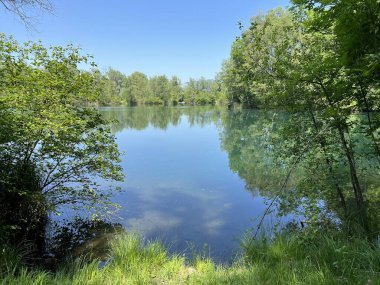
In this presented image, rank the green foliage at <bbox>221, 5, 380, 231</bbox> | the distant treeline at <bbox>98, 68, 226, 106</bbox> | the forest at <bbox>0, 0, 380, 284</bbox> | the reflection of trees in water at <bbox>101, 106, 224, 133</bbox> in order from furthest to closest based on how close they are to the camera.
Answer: the distant treeline at <bbox>98, 68, 226, 106</bbox>, the reflection of trees in water at <bbox>101, 106, 224, 133</bbox>, the green foliage at <bbox>221, 5, 380, 231</bbox>, the forest at <bbox>0, 0, 380, 284</bbox>

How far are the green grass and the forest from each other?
0.02 meters

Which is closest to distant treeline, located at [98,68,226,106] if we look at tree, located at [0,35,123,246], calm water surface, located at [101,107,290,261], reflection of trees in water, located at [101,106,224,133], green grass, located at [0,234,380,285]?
reflection of trees in water, located at [101,106,224,133]

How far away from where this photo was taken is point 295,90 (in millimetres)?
4949

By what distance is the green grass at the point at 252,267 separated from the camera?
3016mm

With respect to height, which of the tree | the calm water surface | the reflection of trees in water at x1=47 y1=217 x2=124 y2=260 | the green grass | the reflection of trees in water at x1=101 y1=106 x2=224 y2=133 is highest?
the tree

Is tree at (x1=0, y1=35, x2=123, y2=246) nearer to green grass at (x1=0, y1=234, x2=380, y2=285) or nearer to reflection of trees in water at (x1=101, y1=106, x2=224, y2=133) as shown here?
green grass at (x1=0, y1=234, x2=380, y2=285)

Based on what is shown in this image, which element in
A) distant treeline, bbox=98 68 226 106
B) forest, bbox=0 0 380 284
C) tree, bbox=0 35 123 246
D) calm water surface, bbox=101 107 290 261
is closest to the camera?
forest, bbox=0 0 380 284

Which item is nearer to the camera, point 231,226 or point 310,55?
point 310,55

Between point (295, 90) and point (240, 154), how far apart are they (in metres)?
11.2

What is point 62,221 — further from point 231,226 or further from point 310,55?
point 310,55

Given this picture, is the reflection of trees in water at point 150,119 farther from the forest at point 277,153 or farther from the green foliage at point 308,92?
the green foliage at point 308,92

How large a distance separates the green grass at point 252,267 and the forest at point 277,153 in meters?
0.02

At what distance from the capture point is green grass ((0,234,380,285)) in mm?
3016

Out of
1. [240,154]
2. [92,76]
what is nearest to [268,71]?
[92,76]
